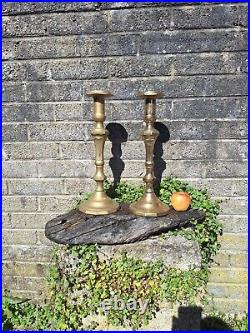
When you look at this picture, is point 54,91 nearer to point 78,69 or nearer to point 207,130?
point 78,69

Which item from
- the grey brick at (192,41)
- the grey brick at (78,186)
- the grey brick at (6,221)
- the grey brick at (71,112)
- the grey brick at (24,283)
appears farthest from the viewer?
the grey brick at (24,283)

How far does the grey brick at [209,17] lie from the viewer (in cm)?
261

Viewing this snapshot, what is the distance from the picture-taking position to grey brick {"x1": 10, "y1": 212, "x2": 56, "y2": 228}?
307 centimetres

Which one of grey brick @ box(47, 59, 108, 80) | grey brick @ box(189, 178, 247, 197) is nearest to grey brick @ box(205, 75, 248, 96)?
grey brick @ box(189, 178, 247, 197)

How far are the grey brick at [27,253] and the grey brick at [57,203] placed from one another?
0.37 meters

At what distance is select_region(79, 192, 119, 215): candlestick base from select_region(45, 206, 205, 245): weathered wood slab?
38 millimetres

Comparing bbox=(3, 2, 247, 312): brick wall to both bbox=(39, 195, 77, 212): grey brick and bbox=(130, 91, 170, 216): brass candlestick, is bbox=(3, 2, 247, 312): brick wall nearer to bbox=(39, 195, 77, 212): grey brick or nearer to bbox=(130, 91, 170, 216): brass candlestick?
bbox=(39, 195, 77, 212): grey brick

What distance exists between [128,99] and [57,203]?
42.9 inches

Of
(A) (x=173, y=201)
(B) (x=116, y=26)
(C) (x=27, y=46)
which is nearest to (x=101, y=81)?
(B) (x=116, y=26)

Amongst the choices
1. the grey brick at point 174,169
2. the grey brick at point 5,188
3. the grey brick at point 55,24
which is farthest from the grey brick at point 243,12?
the grey brick at point 5,188

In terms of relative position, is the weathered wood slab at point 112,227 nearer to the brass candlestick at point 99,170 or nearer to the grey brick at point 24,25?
the brass candlestick at point 99,170

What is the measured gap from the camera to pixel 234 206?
2902mm

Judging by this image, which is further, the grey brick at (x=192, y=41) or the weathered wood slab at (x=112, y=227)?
the grey brick at (x=192, y=41)

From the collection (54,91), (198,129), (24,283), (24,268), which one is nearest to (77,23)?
(54,91)
